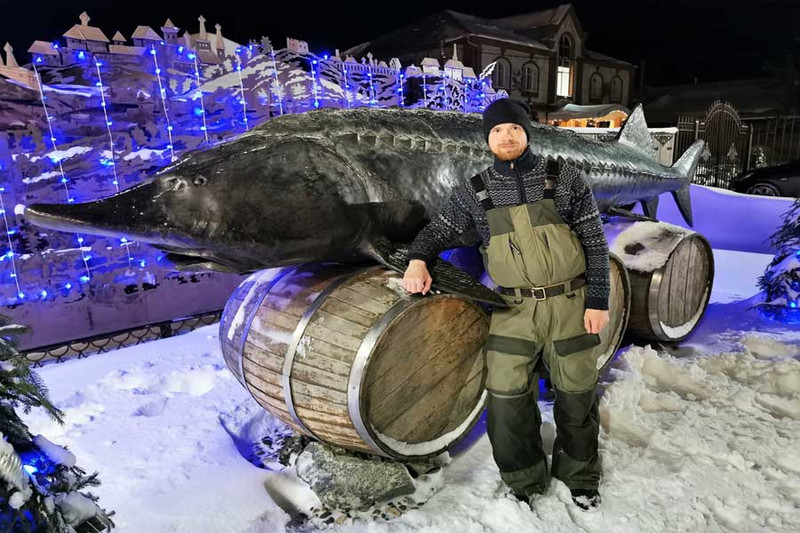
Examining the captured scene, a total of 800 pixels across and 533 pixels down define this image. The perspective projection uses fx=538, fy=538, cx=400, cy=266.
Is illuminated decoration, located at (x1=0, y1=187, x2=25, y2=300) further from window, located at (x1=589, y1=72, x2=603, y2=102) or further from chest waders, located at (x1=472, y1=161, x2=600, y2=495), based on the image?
window, located at (x1=589, y1=72, x2=603, y2=102)

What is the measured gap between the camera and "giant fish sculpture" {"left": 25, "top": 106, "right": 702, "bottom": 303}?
223 centimetres

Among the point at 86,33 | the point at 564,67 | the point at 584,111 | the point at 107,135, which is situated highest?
the point at 564,67

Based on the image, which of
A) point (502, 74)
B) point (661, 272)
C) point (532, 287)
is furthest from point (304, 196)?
point (502, 74)

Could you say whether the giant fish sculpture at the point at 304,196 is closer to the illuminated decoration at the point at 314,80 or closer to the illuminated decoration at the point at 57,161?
the illuminated decoration at the point at 57,161

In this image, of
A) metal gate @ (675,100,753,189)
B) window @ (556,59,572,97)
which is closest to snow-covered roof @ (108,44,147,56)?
metal gate @ (675,100,753,189)

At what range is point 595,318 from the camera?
2.54m

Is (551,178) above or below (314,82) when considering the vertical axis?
below

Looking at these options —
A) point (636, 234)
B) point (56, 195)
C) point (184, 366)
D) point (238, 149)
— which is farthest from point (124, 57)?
point (636, 234)

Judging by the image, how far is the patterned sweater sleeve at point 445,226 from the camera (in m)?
2.64

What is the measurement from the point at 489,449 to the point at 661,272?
215 centimetres

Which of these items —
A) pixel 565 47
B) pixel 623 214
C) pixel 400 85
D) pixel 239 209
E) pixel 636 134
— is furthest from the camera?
pixel 565 47

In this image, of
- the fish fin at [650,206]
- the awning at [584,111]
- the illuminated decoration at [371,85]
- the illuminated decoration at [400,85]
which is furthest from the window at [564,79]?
the fish fin at [650,206]

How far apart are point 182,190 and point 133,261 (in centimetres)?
387

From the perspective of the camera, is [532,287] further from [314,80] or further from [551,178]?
[314,80]
